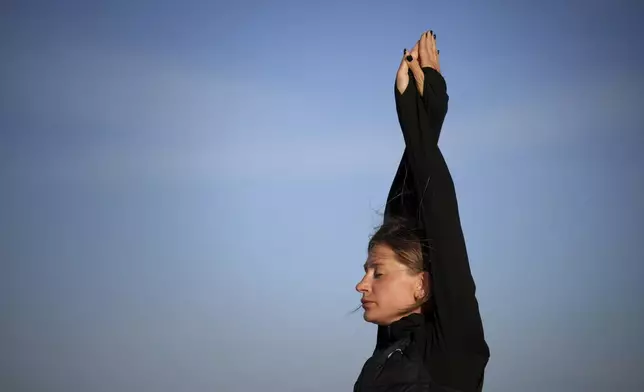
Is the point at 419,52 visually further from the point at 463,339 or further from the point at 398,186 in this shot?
the point at 463,339

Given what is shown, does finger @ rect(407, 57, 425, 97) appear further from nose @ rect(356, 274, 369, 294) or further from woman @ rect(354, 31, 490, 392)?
nose @ rect(356, 274, 369, 294)

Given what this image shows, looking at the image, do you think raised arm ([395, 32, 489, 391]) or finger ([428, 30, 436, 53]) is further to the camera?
finger ([428, 30, 436, 53])

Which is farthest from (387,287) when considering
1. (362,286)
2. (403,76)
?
(403,76)

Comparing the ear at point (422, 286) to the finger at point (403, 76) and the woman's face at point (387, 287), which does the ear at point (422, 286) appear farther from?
the finger at point (403, 76)

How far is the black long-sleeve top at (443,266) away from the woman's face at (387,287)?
0.41 ft

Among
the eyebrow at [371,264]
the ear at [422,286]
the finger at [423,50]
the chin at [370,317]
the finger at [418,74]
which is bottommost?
the chin at [370,317]

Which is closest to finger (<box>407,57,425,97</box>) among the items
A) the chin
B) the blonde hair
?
the blonde hair

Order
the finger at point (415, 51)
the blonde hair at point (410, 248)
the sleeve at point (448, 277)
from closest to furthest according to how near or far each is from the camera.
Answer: the sleeve at point (448, 277), the blonde hair at point (410, 248), the finger at point (415, 51)

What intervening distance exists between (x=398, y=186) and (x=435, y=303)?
0.51 metres

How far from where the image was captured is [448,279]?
8.50 feet

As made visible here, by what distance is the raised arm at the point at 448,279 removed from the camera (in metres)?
2.59

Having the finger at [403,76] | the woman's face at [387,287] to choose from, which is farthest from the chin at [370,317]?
the finger at [403,76]

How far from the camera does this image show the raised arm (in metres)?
2.59

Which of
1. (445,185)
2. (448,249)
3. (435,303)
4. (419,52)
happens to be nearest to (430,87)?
(419,52)
